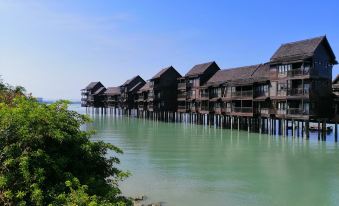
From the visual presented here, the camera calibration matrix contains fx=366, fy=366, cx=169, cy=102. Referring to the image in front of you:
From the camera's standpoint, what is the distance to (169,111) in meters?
84.2

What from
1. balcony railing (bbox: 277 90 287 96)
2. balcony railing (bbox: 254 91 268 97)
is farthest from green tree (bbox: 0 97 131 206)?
balcony railing (bbox: 254 91 268 97)

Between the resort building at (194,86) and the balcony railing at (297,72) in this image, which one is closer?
the balcony railing at (297,72)

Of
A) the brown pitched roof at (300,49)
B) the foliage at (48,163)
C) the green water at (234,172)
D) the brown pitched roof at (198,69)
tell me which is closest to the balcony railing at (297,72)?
the brown pitched roof at (300,49)

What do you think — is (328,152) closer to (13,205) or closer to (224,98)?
(224,98)

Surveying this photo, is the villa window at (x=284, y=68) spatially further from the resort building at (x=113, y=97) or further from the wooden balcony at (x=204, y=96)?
the resort building at (x=113, y=97)

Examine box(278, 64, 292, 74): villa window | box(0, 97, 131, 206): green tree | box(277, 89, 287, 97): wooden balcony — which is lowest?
box(0, 97, 131, 206): green tree

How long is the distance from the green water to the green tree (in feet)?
30.1

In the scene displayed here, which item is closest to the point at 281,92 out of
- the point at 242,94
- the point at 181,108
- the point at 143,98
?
the point at 242,94

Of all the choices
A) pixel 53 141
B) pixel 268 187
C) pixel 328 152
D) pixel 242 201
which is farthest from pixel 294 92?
pixel 53 141

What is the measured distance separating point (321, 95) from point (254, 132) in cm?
1281

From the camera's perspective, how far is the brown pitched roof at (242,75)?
52.2 m

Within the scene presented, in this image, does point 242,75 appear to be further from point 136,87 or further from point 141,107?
point 136,87

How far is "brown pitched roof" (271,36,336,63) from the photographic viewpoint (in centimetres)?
4319

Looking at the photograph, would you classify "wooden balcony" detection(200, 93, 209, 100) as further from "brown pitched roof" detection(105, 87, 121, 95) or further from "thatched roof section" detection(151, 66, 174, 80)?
"brown pitched roof" detection(105, 87, 121, 95)
